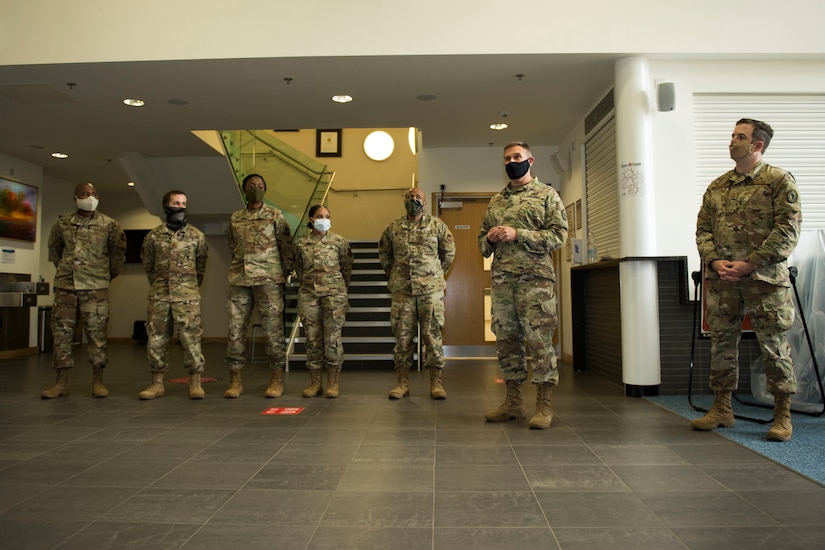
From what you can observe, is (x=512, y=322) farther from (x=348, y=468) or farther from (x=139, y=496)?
(x=139, y=496)

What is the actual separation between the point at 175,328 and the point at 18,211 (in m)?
6.16

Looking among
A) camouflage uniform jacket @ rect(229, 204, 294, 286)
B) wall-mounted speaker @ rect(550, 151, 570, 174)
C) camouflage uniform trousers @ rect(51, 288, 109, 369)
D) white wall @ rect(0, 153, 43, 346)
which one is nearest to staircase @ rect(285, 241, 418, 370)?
camouflage uniform jacket @ rect(229, 204, 294, 286)

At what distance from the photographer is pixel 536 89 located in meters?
5.80

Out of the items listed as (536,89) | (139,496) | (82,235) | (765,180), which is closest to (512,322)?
(765,180)

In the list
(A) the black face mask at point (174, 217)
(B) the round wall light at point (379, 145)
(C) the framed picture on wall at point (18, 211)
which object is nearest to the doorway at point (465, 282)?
(B) the round wall light at point (379, 145)

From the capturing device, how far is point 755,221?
3.35m

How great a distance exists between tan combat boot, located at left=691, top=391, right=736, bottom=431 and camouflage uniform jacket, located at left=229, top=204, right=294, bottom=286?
340 centimetres

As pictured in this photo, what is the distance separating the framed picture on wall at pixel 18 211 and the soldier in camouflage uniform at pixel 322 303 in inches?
258

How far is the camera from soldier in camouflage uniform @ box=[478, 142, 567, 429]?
3539 millimetres

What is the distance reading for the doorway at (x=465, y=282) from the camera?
26.8 ft

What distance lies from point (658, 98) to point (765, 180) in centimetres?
185

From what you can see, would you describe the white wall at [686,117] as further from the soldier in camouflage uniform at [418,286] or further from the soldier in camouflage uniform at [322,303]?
the soldier in camouflage uniform at [322,303]

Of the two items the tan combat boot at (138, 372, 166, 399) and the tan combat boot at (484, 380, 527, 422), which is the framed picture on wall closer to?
the tan combat boot at (138, 372, 166, 399)

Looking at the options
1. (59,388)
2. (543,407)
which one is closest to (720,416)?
(543,407)
